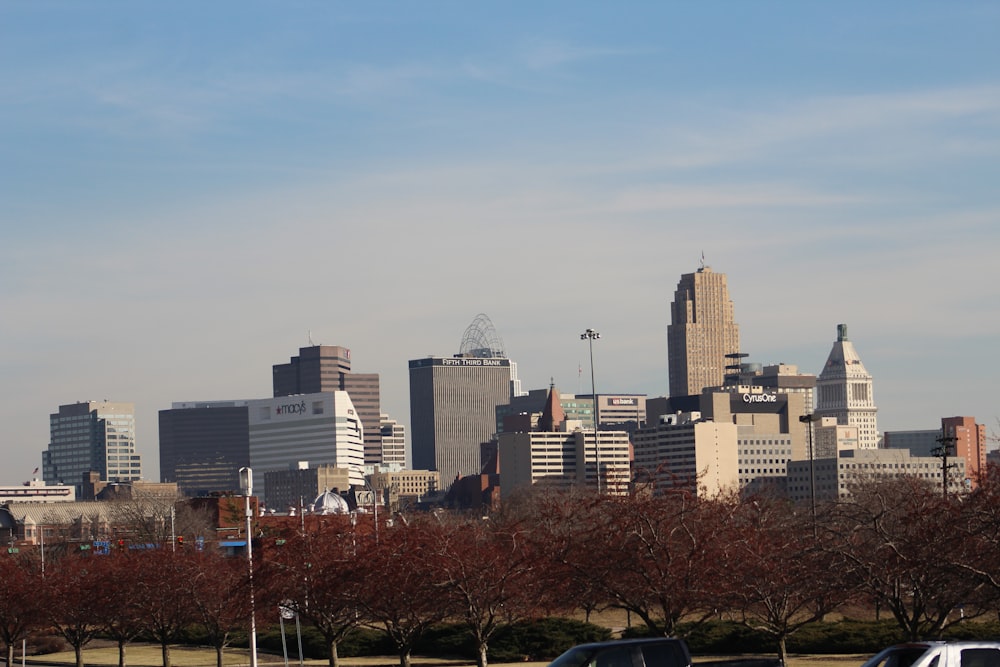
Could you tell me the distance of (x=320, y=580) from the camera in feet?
166

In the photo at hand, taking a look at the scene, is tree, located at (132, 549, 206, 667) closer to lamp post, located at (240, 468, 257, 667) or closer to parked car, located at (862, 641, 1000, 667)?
lamp post, located at (240, 468, 257, 667)

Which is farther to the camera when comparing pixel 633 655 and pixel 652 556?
pixel 652 556

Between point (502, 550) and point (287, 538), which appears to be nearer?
point (502, 550)

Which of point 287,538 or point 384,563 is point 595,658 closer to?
point 384,563

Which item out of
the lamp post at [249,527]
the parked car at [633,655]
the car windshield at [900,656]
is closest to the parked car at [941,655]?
the car windshield at [900,656]

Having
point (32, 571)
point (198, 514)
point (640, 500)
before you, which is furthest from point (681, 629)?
point (198, 514)

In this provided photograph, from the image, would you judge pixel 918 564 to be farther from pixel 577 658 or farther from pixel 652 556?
pixel 577 658

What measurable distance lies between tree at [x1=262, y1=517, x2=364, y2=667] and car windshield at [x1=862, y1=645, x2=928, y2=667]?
22973 mm

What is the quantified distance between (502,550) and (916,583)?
548 inches

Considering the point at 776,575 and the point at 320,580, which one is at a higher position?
the point at 776,575

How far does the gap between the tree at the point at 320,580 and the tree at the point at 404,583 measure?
350mm

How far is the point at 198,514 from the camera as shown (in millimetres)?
136375

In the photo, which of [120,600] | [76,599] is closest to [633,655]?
[120,600]

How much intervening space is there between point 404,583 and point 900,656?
22.3 m
